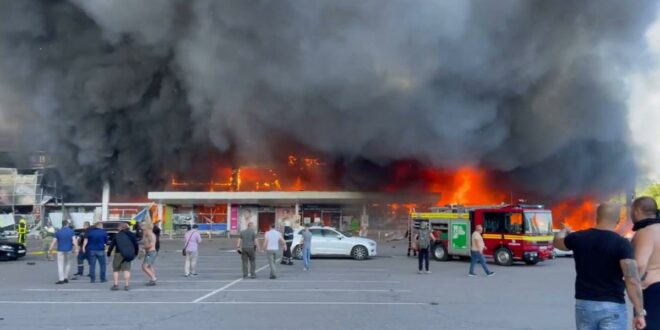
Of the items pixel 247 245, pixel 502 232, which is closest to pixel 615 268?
pixel 247 245

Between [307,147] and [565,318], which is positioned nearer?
[565,318]

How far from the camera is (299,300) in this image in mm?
11000

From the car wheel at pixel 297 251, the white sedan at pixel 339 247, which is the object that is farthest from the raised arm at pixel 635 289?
the car wheel at pixel 297 251

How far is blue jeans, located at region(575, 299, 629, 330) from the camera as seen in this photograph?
450 centimetres

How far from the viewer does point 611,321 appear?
450 centimetres

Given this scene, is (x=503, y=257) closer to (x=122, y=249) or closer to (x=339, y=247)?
(x=339, y=247)

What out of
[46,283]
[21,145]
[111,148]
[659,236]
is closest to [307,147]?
[111,148]

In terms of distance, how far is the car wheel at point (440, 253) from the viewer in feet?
70.4

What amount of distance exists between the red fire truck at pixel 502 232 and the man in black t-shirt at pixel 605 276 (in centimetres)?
1515

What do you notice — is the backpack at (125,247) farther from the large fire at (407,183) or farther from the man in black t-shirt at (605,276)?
the large fire at (407,183)

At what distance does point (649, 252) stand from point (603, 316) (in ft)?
1.89

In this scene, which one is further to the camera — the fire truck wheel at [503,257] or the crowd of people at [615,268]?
the fire truck wheel at [503,257]

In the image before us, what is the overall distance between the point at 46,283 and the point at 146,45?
1922 cm

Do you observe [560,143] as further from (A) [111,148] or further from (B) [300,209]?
(A) [111,148]
